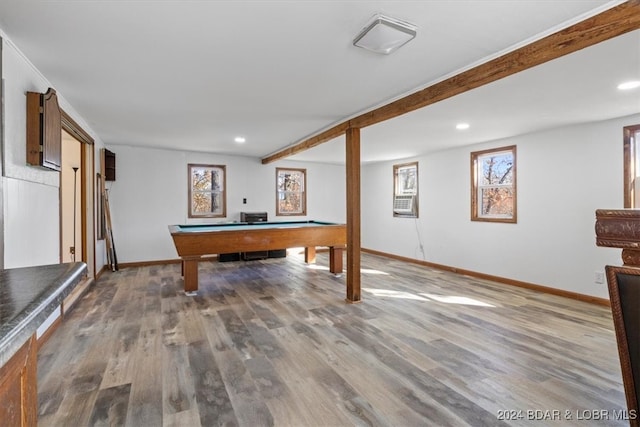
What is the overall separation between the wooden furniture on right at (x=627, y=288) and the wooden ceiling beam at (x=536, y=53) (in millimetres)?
1683

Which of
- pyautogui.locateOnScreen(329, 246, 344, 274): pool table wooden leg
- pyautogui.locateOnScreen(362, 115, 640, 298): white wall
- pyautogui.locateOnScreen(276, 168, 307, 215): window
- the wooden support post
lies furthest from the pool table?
pyautogui.locateOnScreen(276, 168, 307, 215): window

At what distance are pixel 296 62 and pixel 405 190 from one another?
5.05 m

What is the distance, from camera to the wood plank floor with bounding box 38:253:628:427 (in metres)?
1.84

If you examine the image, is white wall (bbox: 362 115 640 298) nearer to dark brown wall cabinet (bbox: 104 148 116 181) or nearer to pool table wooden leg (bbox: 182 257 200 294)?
pool table wooden leg (bbox: 182 257 200 294)

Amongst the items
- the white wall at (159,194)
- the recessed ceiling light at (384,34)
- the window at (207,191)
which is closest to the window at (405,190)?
the white wall at (159,194)

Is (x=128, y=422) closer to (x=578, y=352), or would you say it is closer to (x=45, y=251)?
(x=45, y=251)

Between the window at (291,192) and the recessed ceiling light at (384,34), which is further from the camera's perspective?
the window at (291,192)

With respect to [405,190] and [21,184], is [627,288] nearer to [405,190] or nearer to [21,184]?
[21,184]

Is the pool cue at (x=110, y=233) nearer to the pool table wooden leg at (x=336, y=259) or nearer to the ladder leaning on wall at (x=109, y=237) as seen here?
the ladder leaning on wall at (x=109, y=237)

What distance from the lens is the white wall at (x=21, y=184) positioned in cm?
210

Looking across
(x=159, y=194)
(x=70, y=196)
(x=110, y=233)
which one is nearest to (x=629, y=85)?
(x=70, y=196)

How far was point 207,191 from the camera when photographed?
6.79 m

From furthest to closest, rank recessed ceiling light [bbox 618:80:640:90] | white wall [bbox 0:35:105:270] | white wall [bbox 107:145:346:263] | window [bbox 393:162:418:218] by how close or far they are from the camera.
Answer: window [bbox 393:162:418:218] → white wall [bbox 107:145:346:263] → recessed ceiling light [bbox 618:80:640:90] → white wall [bbox 0:35:105:270]

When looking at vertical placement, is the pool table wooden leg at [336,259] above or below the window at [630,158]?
below
